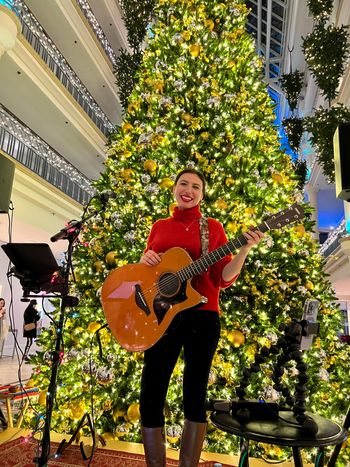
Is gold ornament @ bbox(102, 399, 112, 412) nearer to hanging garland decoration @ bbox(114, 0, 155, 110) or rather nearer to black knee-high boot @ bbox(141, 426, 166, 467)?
black knee-high boot @ bbox(141, 426, 166, 467)

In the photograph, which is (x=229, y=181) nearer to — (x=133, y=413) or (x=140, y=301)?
(x=140, y=301)

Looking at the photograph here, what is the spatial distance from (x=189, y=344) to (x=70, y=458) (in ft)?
4.36

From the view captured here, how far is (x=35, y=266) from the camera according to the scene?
8.04 feet

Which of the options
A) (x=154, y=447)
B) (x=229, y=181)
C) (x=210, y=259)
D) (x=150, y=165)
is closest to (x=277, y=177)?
(x=229, y=181)

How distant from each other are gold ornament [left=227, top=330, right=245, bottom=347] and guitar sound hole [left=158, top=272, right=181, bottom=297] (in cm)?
119

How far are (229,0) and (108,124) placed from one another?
13.2m

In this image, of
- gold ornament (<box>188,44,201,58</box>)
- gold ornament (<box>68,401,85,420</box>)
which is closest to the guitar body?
gold ornament (<box>68,401,85,420</box>)

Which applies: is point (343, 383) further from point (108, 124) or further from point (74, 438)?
point (108, 124)

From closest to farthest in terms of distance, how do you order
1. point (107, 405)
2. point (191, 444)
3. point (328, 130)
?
1. point (191, 444)
2. point (107, 405)
3. point (328, 130)

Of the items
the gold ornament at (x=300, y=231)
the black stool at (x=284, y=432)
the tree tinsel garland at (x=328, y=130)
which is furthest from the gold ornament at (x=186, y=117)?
the tree tinsel garland at (x=328, y=130)

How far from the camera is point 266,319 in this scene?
293cm

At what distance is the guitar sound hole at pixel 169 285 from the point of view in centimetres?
178

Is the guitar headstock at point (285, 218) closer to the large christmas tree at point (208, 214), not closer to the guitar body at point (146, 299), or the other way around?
the guitar body at point (146, 299)

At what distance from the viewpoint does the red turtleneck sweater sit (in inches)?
74.2
